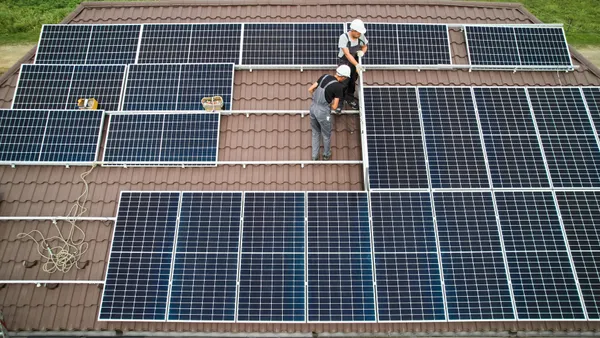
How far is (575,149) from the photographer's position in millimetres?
11367

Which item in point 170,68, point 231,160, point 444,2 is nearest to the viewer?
point 231,160

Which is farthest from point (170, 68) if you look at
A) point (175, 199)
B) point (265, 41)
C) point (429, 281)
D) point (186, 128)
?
point (429, 281)

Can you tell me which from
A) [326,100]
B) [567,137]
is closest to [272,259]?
[326,100]

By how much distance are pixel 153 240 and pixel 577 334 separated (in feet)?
35.6

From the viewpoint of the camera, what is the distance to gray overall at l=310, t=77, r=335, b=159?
36.0 feet

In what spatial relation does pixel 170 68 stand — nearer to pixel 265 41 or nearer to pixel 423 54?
pixel 265 41

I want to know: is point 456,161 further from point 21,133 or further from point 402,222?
point 21,133

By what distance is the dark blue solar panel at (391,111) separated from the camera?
11445 mm

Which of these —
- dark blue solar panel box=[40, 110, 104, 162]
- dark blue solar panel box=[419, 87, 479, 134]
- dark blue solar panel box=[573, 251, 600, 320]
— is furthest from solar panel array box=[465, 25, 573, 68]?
dark blue solar panel box=[40, 110, 104, 162]

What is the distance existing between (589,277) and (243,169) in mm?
9234

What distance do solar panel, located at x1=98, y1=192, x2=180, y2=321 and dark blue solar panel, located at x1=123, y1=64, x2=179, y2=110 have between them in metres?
3.09

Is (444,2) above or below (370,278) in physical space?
above

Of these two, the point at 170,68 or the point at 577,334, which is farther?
the point at 170,68

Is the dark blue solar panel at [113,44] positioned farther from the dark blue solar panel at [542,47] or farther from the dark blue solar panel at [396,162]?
the dark blue solar panel at [542,47]
